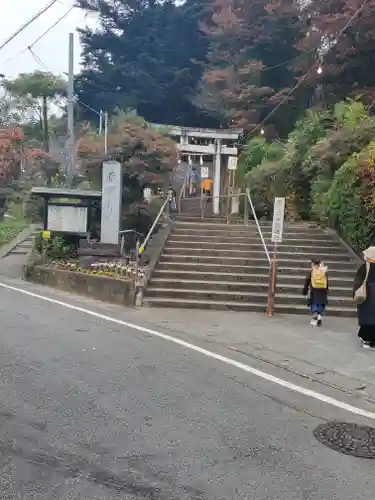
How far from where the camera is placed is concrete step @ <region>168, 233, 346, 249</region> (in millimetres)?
13913

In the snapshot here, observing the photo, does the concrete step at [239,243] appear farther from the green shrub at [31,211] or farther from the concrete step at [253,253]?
the green shrub at [31,211]

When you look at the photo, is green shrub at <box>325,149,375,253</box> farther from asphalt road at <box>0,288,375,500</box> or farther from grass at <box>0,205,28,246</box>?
grass at <box>0,205,28,246</box>

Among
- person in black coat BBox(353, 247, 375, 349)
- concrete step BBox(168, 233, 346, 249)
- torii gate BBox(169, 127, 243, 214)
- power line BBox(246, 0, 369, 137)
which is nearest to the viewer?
person in black coat BBox(353, 247, 375, 349)

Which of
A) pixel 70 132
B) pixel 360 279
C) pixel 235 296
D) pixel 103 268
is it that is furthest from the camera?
pixel 70 132

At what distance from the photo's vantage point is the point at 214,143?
24.6 metres

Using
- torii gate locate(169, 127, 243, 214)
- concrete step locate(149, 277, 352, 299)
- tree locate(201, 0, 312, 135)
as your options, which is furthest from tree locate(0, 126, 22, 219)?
concrete step locate(149, 277, 352, 299)

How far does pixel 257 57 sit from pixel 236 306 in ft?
69.6

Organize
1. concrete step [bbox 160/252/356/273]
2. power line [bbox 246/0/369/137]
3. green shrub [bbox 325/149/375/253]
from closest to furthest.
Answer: green shrub [bbox 325/149/375/253] < concrete step [bbox 160/252/356/273] < power line [bbox 246/0/369/137]

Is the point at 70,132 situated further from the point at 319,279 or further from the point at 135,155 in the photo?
the point at 319,279

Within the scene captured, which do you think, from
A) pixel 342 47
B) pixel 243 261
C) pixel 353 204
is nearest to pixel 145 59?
pixel 342 47

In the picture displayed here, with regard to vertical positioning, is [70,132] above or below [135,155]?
above

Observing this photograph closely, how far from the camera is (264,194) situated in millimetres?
19688

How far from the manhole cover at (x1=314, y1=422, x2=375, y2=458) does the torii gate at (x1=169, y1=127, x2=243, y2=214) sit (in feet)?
63.1

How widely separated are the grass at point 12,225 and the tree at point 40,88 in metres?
5.14
